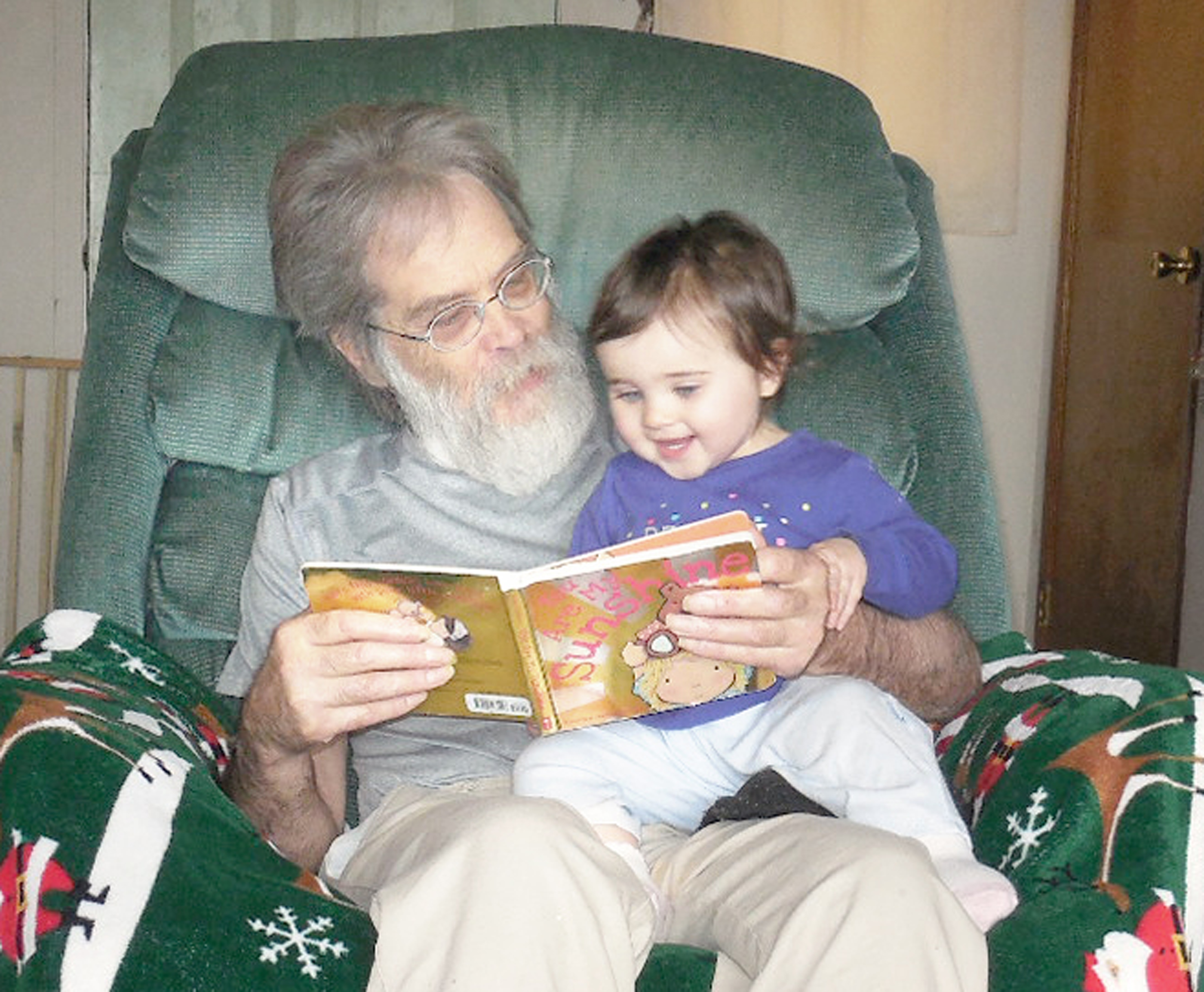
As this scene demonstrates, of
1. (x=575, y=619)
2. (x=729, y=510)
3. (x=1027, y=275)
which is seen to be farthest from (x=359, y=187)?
(x=1027, y=275)

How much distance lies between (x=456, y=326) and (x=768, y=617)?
498 millimetres

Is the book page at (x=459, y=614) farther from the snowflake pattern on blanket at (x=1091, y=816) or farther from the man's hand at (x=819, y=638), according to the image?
the snowflake pattern on blanket at (x=1091, y=816)

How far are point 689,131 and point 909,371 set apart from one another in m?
0.39

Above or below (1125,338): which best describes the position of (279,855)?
below

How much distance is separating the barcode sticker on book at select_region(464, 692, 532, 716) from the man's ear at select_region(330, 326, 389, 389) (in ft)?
1.60

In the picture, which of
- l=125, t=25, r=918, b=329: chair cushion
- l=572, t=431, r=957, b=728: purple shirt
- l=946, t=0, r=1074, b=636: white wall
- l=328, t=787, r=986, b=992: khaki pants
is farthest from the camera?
l=946, t=0, r=1074, b=636: white wall

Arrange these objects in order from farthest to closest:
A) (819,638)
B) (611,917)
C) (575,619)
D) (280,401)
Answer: (280,401) < (819,638) < (575,619) < (611,917)

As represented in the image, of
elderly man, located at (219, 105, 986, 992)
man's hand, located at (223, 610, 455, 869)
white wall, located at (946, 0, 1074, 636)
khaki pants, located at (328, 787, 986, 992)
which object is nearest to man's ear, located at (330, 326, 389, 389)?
elderly man, located at (219, 105, 986, 992)

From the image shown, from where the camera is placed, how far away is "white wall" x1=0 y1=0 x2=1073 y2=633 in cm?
351

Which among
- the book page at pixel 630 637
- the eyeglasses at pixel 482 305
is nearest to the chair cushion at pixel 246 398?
the eyeglasses at pixel 482 305

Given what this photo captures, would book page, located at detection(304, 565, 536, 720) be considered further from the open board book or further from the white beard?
the white beard

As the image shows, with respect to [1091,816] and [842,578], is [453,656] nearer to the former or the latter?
[842,578]

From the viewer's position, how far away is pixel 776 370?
5.29 feet

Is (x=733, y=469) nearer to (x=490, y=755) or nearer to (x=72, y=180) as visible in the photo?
(x=490, y=755)
